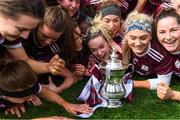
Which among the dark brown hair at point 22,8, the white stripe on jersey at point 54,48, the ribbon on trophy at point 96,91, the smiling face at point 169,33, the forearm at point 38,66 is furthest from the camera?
the white stripe on jersey at point 54,48

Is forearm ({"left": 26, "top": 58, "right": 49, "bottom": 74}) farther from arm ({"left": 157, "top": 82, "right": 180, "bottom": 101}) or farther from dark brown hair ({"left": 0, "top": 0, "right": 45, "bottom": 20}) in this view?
arm ({"left": 157, "top": 82, "right": 180, "bottom": 101})

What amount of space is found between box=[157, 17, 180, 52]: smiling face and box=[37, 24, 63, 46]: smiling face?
0.82m

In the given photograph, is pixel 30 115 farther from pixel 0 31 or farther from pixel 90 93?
pixel 0 31

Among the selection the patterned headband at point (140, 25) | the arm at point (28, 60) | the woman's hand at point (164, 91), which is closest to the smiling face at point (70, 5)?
the patterned headband at point (140, 25)

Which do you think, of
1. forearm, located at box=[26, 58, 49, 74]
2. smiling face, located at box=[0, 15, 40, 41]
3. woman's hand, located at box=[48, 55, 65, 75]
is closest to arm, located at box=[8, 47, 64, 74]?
forearm, located at box=[26, 58, 49, 74]

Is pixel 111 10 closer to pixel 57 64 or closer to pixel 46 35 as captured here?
pixel 46 35

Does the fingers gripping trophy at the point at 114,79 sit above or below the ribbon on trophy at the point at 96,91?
above

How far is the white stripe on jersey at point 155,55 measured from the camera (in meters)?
3.52

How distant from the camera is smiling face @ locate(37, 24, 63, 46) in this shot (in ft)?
11.1

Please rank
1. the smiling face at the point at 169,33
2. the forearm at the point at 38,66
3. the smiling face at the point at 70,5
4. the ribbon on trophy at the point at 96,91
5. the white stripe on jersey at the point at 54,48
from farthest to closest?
the smiling face at the point at 70,5, the white stripe on jersey at the point at 54,48, the smiling face at the point at 169,33, the forearm at the point at 38,66, the ribbon on trophy at the point at 96,91

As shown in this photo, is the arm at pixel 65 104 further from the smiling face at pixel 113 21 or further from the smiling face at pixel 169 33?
the smiling face at pixel 113 21

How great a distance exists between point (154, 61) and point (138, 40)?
236 mm

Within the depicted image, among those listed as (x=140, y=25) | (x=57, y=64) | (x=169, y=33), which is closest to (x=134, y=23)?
(x=140, y=25)

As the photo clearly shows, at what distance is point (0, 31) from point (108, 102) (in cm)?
94
